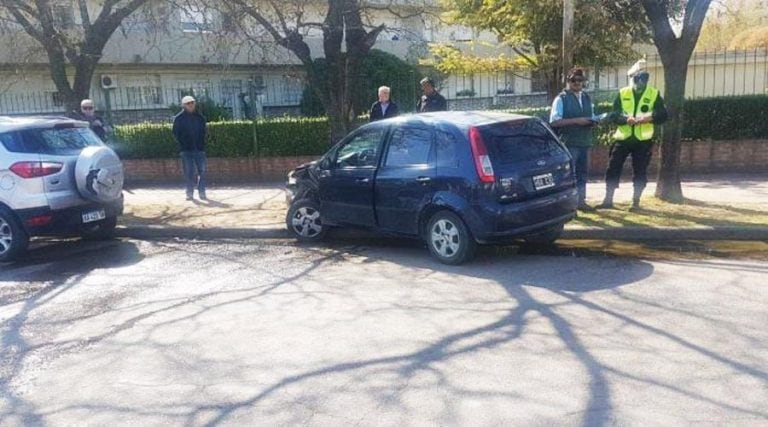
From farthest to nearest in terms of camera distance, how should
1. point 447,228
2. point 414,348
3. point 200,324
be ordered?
1. point 447,228
2. point 200,324
3. point 414,348

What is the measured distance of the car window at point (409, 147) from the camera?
725 centimetres

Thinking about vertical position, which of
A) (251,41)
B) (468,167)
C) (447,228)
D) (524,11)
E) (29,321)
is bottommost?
(29,321)

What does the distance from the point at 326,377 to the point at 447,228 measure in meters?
3.04

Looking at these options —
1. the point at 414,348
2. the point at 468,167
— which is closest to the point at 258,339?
the point at 414,348

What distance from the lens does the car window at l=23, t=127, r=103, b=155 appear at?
8484 mm

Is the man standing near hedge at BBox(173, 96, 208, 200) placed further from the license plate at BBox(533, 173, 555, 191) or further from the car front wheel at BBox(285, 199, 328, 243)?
the license plate at BBox(533, 173, 555, 191)

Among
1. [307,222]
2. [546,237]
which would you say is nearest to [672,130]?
[546,237]

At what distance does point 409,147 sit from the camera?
743 cm

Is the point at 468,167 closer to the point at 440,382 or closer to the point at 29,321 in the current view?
the point at 440,382

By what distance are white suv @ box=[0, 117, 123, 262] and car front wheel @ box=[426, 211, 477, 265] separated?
15.1ft

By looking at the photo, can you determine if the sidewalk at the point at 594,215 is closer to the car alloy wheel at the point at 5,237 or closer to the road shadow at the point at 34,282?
the road shadow at the point at 34,282

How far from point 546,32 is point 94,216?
11.7 metres

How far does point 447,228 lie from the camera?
7.10 m

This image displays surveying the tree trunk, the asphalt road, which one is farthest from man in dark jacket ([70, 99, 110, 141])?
the tree trunk
